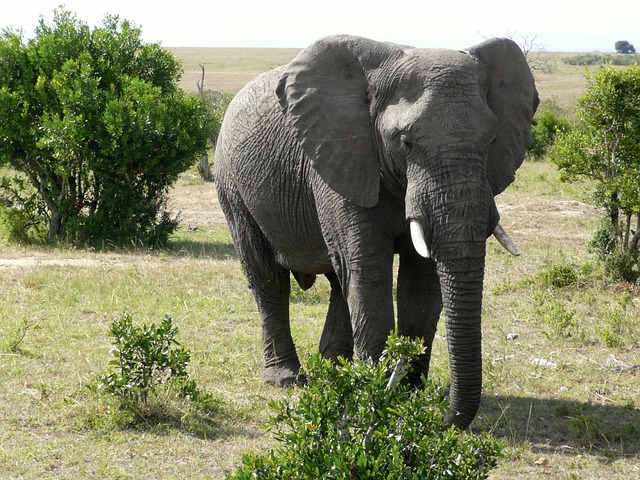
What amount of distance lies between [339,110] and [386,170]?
0.54 metres

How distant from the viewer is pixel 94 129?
14234mm

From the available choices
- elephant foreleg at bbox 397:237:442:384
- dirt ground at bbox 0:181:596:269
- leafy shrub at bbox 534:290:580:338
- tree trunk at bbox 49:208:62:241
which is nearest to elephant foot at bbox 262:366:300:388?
elephant foreleg at bbox 397:237:442:384

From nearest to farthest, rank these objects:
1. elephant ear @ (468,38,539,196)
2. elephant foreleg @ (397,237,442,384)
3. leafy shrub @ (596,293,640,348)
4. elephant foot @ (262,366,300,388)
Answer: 1. elephant ear @ (468,38,539,196)
2. elephant foreleg @ (397,237,442,384)
3. elephant foot @ (262,366,300,388)
4. leafy shrub @ (596,293,640,348)

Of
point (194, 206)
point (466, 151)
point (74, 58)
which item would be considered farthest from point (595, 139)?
point (194, 206)

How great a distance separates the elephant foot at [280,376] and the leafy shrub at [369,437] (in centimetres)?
297

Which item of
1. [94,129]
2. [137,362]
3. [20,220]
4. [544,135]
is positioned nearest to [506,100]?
[137,362]

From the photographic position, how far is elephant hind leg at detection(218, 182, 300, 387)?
7777mm

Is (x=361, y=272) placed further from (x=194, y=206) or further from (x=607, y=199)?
(x=194, y=206)

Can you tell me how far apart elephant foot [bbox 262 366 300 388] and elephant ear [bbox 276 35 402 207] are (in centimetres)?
211

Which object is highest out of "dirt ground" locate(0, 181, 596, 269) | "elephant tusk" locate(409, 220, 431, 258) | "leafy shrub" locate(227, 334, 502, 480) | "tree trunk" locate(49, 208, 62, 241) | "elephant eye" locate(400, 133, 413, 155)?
"elephant eye" locate(400, 133, 413, 155)

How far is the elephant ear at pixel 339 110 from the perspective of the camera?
6086 mm

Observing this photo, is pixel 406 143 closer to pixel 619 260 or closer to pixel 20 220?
pixel 619 260

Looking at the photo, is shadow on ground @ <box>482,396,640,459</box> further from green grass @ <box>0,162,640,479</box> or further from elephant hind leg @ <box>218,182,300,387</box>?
elephant hind leg @ <box>218,182,300,387</box>

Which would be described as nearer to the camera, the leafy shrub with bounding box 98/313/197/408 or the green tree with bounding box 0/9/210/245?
the leafy shrub with bounding box 98/313/197/408
